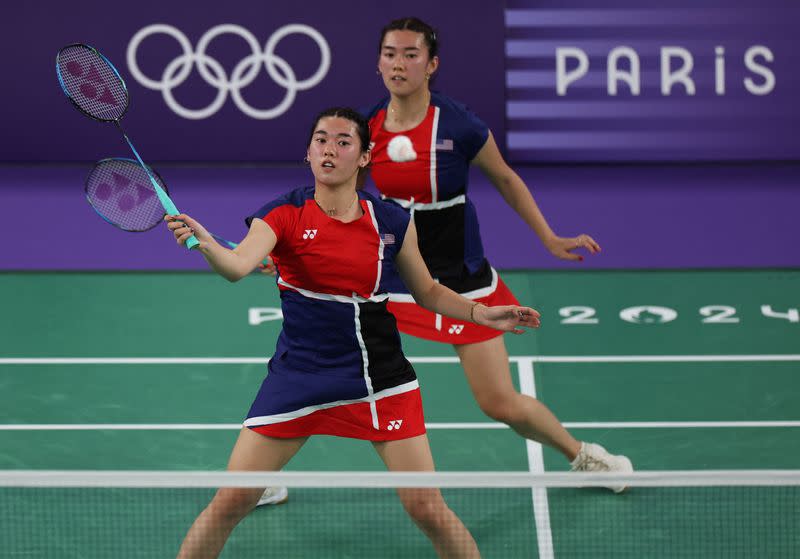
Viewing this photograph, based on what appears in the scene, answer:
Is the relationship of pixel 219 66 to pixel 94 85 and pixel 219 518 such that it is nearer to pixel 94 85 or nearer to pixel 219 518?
pixel 94 85

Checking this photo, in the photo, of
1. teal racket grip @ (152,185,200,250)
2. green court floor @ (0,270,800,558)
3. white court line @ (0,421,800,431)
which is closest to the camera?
teal racket grip @ (152,185,200,250)

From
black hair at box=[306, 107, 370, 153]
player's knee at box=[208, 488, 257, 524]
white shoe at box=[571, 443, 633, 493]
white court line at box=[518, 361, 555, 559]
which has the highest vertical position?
black hair at box=[306, 107, 370, 153]

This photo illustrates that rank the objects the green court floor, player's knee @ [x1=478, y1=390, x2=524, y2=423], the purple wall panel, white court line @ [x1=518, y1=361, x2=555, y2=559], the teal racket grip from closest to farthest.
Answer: the teal racket grip < white court line @ [x1=518, y1=361, x2=555, y2=559] < the green court floor < player's knee @ [x1=478, y1=390, x2=524, y2=423] < the purple wall panel

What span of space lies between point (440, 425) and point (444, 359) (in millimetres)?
1021

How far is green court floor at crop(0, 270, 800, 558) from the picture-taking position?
5.52 meters

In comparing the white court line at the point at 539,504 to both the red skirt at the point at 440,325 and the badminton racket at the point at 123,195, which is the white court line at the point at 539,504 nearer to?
the red skirt at the point at 440,325

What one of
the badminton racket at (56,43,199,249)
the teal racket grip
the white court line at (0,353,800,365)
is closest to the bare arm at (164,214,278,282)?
the teal racket grip

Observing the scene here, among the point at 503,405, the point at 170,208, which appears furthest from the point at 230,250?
the point at 503,405

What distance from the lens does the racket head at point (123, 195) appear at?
4.99m

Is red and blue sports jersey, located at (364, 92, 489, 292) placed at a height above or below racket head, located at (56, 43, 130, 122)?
below

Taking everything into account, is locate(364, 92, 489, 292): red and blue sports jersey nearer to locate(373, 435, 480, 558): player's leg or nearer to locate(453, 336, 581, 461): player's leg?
locate(453, 336, 581, 461): player's leg

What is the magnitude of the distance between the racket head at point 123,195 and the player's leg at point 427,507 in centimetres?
125

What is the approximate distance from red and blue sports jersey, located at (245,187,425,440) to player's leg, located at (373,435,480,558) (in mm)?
→ 54

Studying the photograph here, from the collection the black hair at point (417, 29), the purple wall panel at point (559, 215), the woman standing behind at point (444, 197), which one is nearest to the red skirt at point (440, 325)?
the woman standing behind at point (444, 197)
